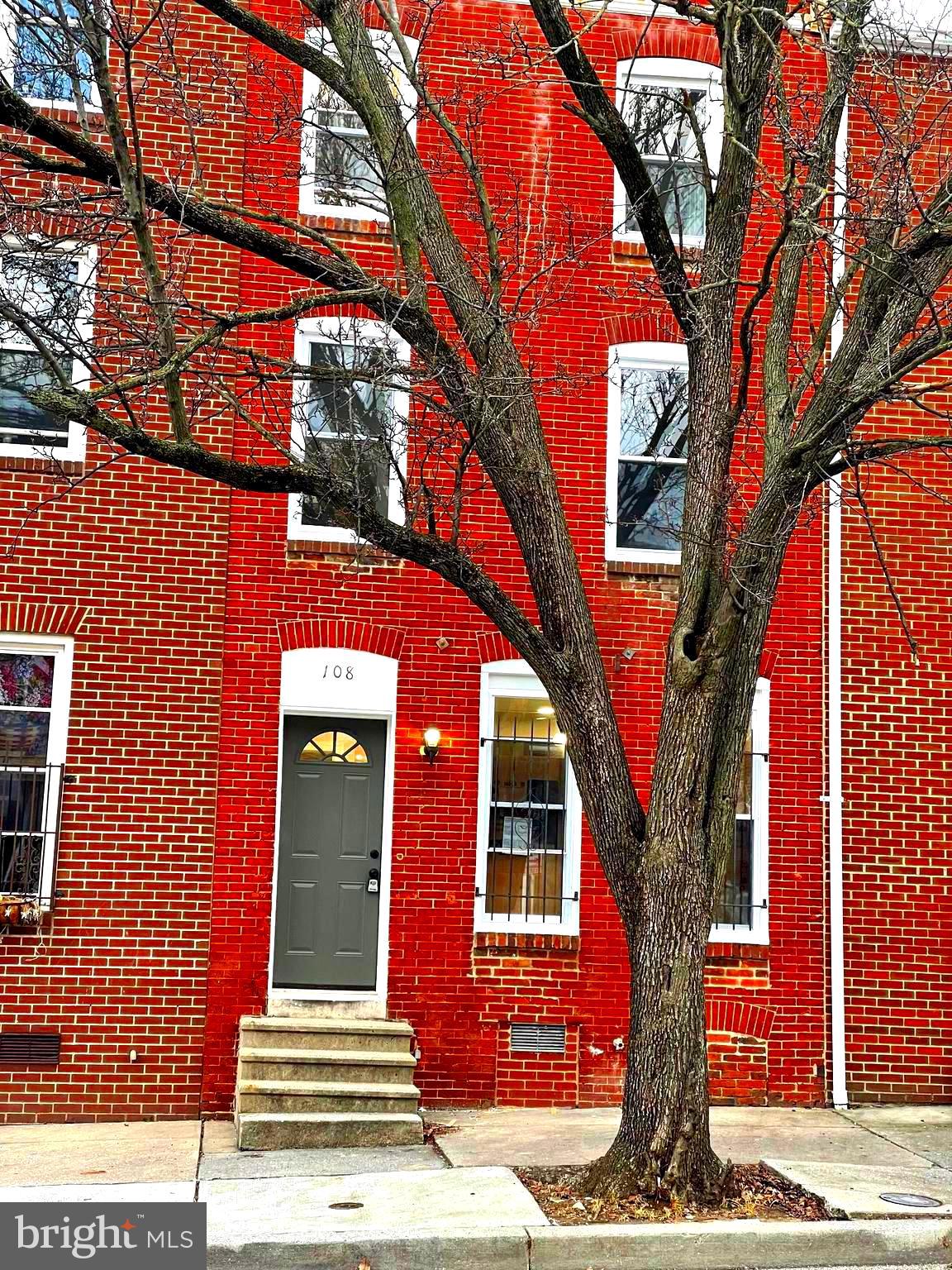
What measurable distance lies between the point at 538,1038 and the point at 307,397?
539 centimetres

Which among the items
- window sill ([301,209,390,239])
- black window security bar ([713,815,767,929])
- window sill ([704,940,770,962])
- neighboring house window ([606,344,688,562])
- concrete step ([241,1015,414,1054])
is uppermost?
window sill ([301,209,390,239])

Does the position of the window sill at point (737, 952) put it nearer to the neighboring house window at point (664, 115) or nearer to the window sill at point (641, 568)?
the window sill at point (641, 568)

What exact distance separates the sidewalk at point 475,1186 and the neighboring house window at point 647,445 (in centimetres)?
465

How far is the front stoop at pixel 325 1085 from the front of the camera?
9.57 m

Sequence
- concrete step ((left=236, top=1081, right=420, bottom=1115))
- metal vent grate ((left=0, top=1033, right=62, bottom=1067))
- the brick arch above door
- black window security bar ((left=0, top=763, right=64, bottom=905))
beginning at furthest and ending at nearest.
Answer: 1. the brick arch above door
2. black window security bar ((left=0, top=763, right=64, bottom=905))
3. metal vent grate ((left=0, top=1033, right=62, bottom=1067))
4. concrete step ((left=236, top=1081, right=420, bottom=1115))

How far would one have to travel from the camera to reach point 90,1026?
10.5m

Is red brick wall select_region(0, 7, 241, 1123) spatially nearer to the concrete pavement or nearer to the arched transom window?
the arched transom window

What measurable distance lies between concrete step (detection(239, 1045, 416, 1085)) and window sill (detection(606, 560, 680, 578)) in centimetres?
420

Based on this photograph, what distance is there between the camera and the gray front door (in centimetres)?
1127

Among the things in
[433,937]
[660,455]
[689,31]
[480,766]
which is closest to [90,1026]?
[433,937]

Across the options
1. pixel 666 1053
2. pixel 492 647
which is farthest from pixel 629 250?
pixel 666 1053

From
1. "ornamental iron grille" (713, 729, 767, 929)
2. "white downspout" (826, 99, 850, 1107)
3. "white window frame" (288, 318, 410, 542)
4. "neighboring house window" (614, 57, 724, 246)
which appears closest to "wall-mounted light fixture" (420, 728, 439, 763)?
"white window frame" (288, 318, 410, 542)

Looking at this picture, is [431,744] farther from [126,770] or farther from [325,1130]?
[325,1130]

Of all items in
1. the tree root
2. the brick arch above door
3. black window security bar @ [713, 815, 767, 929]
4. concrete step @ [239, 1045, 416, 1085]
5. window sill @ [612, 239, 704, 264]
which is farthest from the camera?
window sill @ [612, 239, 704, 264]
